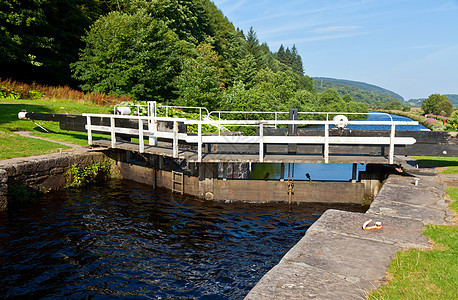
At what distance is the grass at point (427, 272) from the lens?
4.00 meters

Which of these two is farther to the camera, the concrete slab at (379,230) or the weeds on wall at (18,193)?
the weeds on wall at (18,193)

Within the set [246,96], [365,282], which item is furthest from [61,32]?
[365,282]

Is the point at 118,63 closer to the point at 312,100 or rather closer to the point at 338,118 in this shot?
the point at 338,118

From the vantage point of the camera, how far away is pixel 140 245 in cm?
848

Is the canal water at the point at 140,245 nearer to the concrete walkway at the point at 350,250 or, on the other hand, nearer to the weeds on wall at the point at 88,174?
the weeds on wall at the point at 88,174

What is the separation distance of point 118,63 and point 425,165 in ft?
89.1

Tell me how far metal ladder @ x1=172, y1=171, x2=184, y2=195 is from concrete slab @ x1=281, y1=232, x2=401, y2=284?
782 centimetres

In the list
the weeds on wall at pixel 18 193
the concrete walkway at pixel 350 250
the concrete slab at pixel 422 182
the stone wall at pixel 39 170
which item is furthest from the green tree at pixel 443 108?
the weeds on wall at pixel 18 193

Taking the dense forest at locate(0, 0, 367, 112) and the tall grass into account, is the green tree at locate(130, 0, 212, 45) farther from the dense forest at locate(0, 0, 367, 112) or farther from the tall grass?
the tall grass

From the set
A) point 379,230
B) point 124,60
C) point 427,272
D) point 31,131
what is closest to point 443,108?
point 124,60

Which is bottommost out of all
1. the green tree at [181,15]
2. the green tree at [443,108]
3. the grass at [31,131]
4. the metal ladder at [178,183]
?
the metal ladder at [178,183]

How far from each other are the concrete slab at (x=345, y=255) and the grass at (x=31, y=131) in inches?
435

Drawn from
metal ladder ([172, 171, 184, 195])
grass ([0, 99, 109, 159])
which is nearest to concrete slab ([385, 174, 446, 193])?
metal ladder ([172, 171, 184, 195])

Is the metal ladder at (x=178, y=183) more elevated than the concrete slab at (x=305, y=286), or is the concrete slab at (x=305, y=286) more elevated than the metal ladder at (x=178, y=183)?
the concrete slab at (x=305, y=286)
